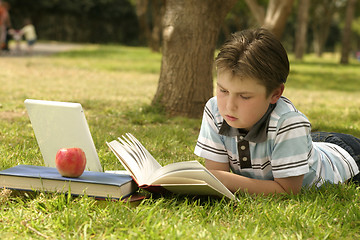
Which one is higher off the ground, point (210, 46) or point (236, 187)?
point (210, 46)

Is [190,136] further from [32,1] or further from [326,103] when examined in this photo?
[32,1]

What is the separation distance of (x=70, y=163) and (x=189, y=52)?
3.39 meters

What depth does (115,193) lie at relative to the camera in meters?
2.31

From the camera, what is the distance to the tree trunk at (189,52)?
5477 mm

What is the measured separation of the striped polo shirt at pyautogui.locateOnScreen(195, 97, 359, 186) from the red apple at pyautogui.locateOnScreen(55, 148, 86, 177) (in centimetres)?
72

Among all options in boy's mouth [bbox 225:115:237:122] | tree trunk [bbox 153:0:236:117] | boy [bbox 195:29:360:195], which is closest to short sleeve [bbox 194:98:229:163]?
boy [bbox 195:29:360:195]

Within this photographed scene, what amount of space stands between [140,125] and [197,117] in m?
0.76

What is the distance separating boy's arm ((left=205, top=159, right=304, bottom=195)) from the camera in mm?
2561

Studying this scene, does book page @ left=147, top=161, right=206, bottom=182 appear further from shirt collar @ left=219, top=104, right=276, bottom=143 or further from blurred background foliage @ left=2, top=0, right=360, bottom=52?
blurred background foliage @ left=2, top=0, right=360, bottom=52

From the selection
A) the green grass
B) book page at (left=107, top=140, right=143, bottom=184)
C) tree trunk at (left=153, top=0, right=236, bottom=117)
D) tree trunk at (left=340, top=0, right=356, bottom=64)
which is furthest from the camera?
tree trunk at (left=340, top=0, right=356, bottom=64)

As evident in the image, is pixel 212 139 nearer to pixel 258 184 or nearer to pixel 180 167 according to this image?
pixel 258 184

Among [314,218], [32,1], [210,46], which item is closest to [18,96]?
[210,46]

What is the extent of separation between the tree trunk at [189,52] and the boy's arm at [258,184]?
3.06 metres

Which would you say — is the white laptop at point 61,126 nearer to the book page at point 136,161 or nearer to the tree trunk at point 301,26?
the book page at point 136,161
